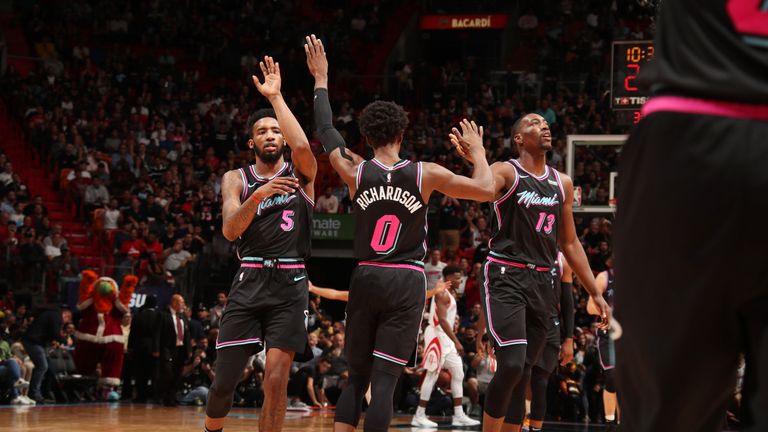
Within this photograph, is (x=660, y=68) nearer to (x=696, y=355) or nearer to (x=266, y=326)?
(x=696, y=355)

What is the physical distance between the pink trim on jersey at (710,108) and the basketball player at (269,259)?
436cm

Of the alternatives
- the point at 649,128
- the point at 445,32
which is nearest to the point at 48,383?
the point at 649,128

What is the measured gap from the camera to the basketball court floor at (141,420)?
36.3ft

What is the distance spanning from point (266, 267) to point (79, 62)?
71.7 feet

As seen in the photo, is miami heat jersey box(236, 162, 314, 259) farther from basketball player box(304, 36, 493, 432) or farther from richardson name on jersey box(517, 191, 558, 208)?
richardson name on jersey box(517, 191, 558, 208)

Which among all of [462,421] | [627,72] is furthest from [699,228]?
[627,72]

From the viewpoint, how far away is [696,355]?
2133 mm

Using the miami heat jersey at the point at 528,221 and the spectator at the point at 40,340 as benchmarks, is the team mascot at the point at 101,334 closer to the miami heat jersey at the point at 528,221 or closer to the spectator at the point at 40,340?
the spectator at the point at 40,340

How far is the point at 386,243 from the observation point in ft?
20.0

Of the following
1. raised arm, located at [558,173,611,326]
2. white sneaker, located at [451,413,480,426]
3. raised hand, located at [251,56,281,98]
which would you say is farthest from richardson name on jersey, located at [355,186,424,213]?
white sneaker, located at [451,413,480,426]

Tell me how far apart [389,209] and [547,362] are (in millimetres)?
2841

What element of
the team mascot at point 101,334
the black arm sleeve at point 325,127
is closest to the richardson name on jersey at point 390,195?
the black arm sleeve at point 325,127

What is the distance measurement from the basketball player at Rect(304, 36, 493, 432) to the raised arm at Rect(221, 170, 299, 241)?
42 centimetres

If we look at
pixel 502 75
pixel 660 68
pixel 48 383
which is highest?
pixel 502 75
